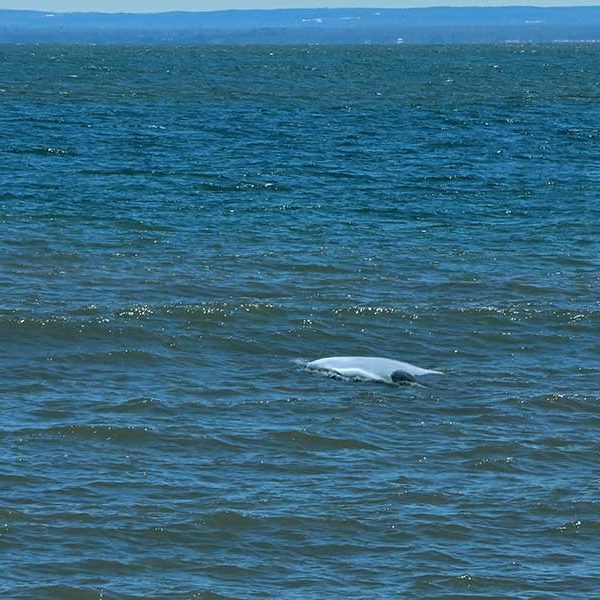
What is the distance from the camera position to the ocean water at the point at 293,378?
1509cm

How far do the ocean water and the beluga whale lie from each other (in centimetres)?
25

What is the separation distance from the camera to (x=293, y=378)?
69.3 ft

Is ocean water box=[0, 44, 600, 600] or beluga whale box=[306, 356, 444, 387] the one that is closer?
ocean water box=[0, 44, 600, 600]

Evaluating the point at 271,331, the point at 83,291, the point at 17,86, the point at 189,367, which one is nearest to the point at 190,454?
the point at 189,367

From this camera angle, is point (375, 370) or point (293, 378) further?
point (293, 378)

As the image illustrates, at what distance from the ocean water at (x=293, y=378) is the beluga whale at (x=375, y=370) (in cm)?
→ 25

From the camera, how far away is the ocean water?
15.1m

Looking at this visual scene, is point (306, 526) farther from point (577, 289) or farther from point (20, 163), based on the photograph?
point (20, 163)

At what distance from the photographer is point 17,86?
82438mm

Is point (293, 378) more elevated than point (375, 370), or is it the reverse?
point (375, 370)

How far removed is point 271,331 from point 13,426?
6231 mm

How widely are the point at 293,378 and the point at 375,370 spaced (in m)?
1.17

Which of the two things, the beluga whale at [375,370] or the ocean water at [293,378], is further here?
the beluga whale at [375,370]

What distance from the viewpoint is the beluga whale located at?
20766mm
